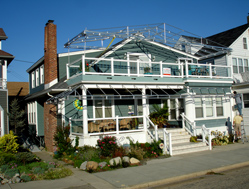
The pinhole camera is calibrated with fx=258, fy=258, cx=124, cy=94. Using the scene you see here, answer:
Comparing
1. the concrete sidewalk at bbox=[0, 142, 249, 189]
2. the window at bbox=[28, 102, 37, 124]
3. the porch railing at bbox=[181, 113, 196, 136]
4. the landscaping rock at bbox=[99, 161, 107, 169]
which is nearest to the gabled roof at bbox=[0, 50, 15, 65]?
the window at bbox=[28, 102, 37, 124]

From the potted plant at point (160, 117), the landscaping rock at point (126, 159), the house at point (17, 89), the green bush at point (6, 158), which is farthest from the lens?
the house at point (17, 89)

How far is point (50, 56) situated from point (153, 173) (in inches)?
454

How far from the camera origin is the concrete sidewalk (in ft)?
28.9

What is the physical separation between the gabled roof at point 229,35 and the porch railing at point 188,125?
32.6 ft

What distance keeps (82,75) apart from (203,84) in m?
8.35

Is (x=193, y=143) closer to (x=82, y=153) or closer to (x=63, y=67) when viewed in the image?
(x=82, y=153)

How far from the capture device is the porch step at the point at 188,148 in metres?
13.8

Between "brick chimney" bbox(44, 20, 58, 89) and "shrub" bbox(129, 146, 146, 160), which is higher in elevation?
"brick chimney" bbox(44, 20, 58, 89)

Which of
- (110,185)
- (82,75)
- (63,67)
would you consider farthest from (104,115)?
(110,185)

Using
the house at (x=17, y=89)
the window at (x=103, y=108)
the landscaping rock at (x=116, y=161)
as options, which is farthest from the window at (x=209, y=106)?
the house at (x=17, y=89)

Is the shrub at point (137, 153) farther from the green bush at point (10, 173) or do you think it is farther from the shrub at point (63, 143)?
the green bush at point (10, 173)

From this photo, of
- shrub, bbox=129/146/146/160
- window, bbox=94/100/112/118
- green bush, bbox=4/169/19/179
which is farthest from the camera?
window, bbox=94/100/112/118

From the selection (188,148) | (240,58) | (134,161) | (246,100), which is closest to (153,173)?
(134,161)

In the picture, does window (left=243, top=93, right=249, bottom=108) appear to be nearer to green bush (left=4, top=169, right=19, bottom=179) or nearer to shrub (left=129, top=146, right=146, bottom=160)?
shrub (left=129, top=146, right=146, bottom=160)
